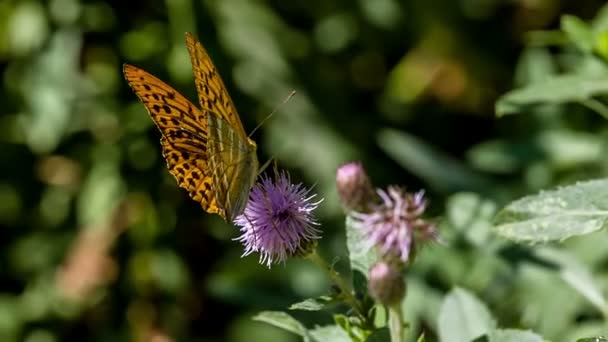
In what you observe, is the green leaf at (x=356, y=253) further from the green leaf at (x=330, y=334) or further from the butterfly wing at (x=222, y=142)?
the butterfly wing at (x=222, y=142)

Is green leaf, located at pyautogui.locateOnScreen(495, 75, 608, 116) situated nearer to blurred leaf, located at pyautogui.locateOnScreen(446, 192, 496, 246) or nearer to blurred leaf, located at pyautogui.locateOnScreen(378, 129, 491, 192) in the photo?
blurred leaf, located at pyautogui.locateOnScreen(446, 192, 496, 246)

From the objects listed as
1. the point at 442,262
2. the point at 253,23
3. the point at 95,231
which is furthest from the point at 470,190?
the point at 95,231

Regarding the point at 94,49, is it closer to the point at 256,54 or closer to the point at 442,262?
the point at 256,54

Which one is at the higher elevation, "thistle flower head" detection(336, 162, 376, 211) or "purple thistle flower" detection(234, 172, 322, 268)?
"thistle flower head" detection(336, 162, 376, 211)

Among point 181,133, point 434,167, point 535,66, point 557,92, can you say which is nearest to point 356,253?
point 181,133

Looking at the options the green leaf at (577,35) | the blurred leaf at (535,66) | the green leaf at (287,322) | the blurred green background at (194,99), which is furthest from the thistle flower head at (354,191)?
the blurred leaf at (535,66)

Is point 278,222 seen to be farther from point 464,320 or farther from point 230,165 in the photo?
point 464,320

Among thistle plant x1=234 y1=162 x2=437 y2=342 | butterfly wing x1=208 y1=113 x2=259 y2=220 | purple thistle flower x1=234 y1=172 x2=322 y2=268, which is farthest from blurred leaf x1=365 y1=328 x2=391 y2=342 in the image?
butterfly wing x1=208 y1=113 x2=259 y2=220
